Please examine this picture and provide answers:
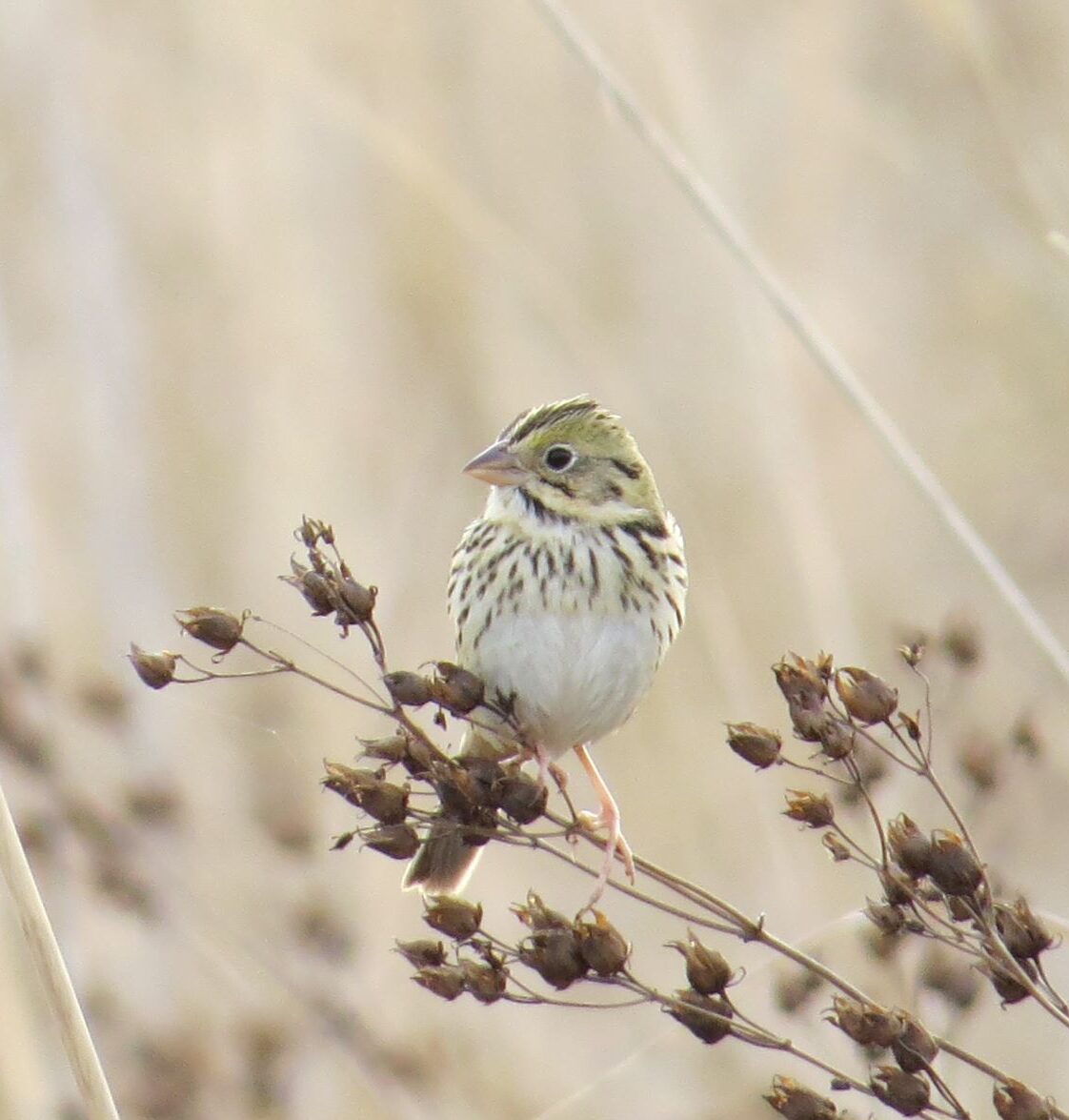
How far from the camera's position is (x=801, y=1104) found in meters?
1.79

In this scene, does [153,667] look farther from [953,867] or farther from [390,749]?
[953,867]

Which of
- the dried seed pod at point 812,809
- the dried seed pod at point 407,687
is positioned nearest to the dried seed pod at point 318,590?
the dried seed pod at point 407,687

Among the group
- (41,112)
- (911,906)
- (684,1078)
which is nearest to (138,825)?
(684,1078)

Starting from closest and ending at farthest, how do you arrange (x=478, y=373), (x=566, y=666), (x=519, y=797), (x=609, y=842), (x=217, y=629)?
(x=217, y=629) < (x=519, y=797) < (x=609, y=842) < (x=566, y=666) < (x=478, y=373)

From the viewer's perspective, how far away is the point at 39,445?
3.93 m

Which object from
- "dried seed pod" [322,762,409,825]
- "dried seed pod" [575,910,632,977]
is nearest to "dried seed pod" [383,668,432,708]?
"dried seed pod" [322,762,409,825]

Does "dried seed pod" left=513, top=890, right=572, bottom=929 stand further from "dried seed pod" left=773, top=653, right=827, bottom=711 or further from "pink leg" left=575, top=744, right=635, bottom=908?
"pink leg" left=575, top=744, right=635, bottom=908

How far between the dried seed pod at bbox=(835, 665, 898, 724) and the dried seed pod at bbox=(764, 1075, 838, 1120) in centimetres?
38

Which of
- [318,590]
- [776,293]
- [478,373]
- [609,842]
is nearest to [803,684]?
[318,590]

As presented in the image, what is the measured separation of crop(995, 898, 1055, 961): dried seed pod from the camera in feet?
6.02

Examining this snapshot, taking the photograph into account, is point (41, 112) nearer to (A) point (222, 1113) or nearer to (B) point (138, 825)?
(B) point (138, 825)

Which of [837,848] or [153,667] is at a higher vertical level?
[153,667]

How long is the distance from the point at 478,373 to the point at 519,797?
2239mm

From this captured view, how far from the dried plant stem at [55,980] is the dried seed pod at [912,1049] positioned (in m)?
0.86
